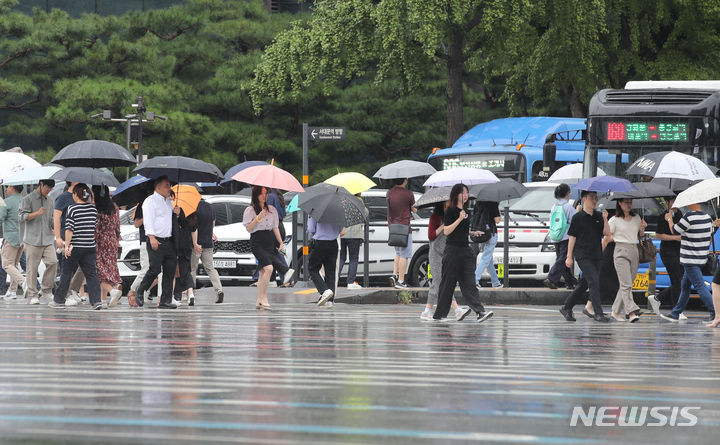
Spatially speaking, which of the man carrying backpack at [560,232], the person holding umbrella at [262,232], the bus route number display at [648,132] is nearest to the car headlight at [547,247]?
the man carrying backpack at [560,232]

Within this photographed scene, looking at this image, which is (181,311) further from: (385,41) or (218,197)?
(385,41)

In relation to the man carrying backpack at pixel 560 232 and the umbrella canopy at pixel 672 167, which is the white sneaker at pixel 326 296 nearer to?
the man carrying backpack at pixel 560 232

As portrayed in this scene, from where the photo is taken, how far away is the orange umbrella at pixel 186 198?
58.0 ft

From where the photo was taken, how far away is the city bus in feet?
62.4

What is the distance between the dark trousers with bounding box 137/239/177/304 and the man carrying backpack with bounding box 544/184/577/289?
5792 millimetres

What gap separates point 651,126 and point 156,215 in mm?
7338

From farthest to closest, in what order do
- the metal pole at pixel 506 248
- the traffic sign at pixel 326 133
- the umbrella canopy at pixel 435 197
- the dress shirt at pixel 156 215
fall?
the traffic sign at pixel 326 133 < the metal pole at pixel 506 248 < the dress shirt at pixel 156 215 < the umbrella canopy at pixel 435 197

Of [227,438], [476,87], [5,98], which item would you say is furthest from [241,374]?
[476,87]

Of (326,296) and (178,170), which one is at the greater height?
(178,170)

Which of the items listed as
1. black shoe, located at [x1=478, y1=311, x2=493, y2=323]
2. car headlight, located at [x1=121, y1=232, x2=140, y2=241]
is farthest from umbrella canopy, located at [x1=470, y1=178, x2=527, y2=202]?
car headlight, located at [x1=121, y1=232, x2=140, y2=241]

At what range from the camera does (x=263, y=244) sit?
1733cm

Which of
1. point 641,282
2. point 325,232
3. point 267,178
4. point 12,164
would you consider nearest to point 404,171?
point 325,232

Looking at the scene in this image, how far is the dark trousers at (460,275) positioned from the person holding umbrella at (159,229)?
3780mm

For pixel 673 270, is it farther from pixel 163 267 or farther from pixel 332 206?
pixel 163 267
